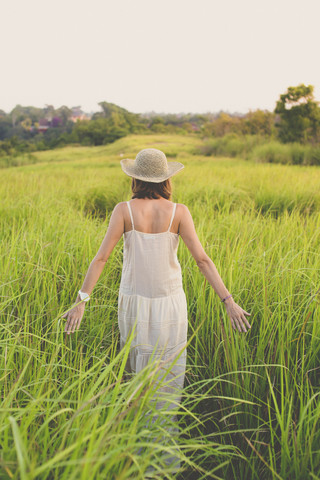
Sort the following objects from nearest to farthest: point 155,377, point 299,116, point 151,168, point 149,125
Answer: point 155,377 < point 151,168 < point 299,116 < point 149,125

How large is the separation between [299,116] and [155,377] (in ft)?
52.6

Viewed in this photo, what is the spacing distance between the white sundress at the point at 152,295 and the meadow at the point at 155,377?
121 millimetres

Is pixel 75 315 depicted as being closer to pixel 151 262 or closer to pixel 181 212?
pixel 151 262

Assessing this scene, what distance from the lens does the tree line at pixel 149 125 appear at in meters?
15.1

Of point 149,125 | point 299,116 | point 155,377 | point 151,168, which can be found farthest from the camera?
point 149,125

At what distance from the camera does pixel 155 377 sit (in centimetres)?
126

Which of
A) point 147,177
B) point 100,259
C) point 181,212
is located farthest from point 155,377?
point 147,177

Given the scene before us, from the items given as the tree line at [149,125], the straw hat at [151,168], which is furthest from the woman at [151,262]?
the tree line at [149,125]

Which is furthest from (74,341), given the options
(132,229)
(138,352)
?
(132,229)

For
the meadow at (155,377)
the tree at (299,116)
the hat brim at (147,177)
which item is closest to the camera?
the meadow at (155,377)

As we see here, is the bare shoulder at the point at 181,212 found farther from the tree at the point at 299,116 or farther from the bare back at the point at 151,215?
the tree at the point at 299,116

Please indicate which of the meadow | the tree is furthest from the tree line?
the meadow

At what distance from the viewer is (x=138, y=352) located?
5.58 feet

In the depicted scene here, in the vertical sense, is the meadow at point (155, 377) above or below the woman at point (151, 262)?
below
